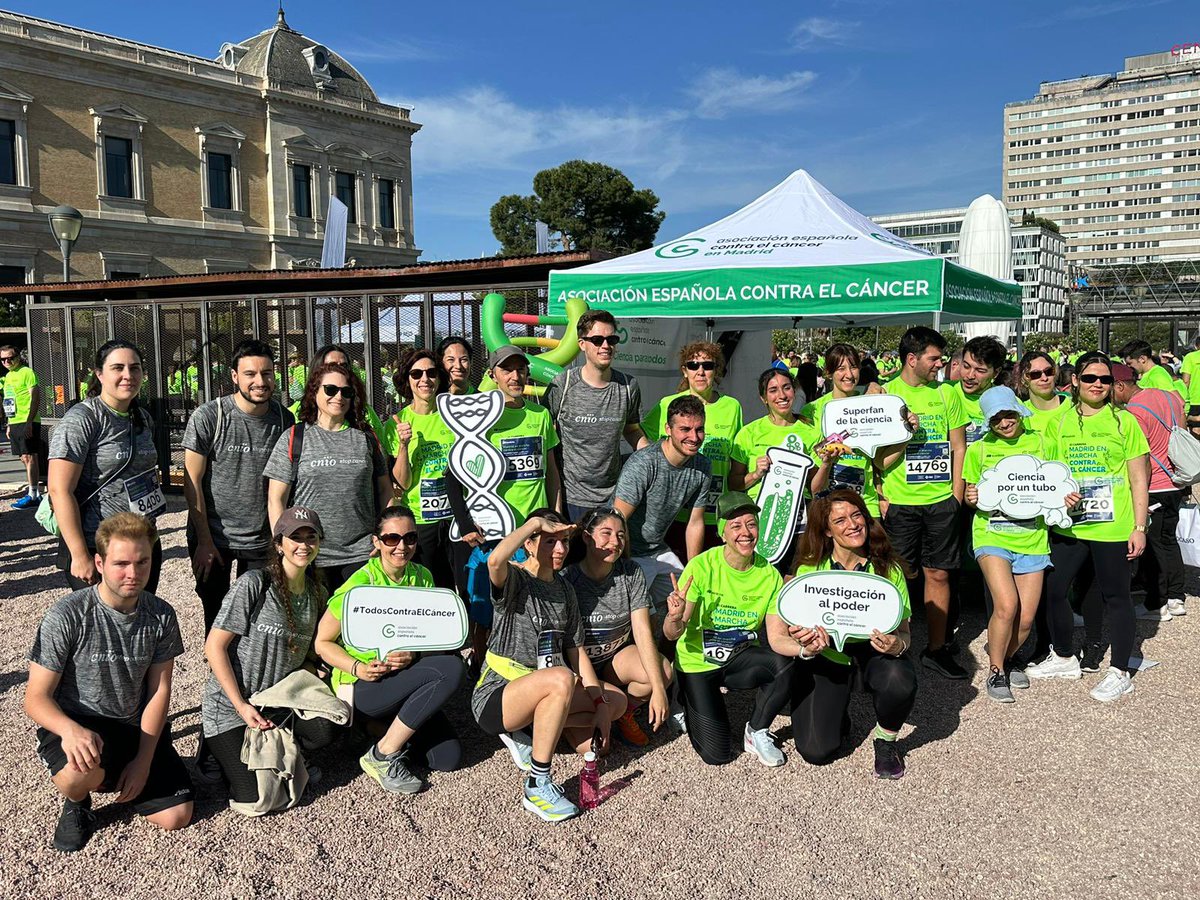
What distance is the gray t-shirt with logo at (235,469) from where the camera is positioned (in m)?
4.11

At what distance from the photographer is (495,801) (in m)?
3.63

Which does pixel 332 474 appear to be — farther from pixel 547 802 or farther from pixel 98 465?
pixel 547 802

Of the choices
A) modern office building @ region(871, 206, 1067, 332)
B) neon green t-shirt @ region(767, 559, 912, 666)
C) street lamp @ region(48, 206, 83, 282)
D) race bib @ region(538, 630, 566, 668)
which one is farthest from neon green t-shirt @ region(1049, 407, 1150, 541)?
modern office building @ region(871, 206, 1067, 332)

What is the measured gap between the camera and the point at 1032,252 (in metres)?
116

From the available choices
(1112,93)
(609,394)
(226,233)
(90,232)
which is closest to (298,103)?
(226,233)

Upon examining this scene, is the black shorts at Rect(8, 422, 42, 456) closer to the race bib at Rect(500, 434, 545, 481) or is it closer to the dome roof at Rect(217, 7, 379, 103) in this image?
the race bib at Rect(500, 434, 545, 481)

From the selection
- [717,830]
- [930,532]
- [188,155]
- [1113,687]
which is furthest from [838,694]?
[188,155]

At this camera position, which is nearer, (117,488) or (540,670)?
(540,670)

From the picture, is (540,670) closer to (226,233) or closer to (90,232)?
(90,232)

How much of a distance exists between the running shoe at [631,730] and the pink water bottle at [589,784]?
0.47 m

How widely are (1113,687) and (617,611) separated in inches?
113

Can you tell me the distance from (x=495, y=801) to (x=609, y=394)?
7.04 ft

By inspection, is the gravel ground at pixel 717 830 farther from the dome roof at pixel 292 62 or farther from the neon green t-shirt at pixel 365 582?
the dome roof at pixel 292 62

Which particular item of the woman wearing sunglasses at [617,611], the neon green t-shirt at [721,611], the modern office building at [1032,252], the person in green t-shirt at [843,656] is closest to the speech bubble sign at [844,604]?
the person in green t-shirt at [843,656]
